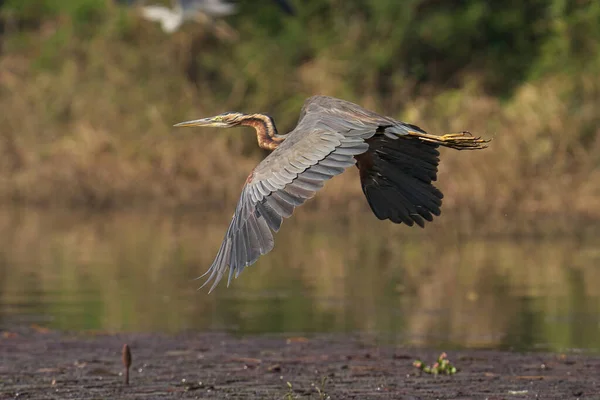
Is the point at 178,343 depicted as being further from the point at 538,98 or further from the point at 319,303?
the point at 538,98

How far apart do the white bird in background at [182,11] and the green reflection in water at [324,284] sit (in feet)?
13.4

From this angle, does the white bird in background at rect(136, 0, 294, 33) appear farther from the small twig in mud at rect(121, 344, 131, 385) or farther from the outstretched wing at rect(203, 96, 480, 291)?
the small twig in mud at rect(121, 344, 131, 385)

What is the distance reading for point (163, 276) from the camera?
13.3m

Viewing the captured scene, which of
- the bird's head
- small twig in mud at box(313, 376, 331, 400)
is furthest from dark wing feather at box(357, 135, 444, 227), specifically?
small twig in mud at box(313, 376, 331, 400)

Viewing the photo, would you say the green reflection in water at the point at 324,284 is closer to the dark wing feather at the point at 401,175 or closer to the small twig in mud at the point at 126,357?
the dark wing feather at the point at 401,175

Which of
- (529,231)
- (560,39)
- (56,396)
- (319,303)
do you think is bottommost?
(56,396)

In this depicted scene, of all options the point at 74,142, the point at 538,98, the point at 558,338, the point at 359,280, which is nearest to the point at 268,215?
the point at 558,338

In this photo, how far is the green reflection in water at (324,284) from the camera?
10055 mm

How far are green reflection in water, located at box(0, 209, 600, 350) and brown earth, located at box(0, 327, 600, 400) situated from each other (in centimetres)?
57

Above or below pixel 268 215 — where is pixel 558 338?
below

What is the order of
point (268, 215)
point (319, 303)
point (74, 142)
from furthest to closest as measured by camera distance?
1. point (74, 142)
2. point (319, 303)
3. point (268, 215)

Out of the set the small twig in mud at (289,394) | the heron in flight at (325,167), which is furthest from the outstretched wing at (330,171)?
the small twig in mud at (289,394)

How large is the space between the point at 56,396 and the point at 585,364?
127 inches

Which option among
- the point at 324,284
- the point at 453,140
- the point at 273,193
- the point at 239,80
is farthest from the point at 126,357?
the point at 239,80
